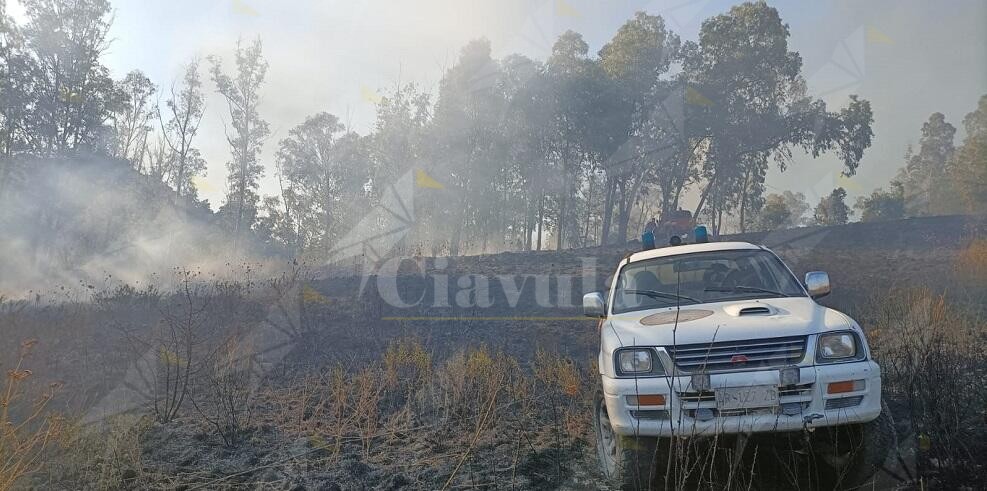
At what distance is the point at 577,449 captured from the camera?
4.87 meters

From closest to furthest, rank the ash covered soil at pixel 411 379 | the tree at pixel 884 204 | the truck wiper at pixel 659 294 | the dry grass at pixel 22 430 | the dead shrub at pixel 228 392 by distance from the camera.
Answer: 1. the dry grass at pixel 22 430
2. the ash covered soil at pixel 411 379
3. the truck wiper at pixel 659 294
4. the dead shrub at pixel 228 392
5. the tree at pixel 884 204

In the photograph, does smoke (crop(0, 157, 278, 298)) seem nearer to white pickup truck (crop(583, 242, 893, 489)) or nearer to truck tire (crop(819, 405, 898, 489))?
white pickup truck (crop(583, 242, 893, 489))

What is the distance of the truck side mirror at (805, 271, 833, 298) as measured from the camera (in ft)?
14.6

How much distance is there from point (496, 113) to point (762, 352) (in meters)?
26.5

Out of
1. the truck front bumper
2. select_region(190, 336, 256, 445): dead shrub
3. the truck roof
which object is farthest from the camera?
select_region(190, 336, 256, 445): dead shrub

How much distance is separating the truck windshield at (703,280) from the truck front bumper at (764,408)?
3.65 ft

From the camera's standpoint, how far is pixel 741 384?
11.1 feet

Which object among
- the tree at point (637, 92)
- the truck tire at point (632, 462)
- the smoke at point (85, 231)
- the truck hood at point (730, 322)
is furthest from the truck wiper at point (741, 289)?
the tree at point (637, 92)

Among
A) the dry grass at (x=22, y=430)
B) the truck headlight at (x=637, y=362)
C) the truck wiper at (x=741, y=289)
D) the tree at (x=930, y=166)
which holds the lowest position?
the dry grass at (x=22, y=430)

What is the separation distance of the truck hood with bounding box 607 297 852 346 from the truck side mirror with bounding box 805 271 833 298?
0.17 meters

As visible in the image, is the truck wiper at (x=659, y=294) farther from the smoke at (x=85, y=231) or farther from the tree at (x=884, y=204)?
the tree at (x=884, y=204)

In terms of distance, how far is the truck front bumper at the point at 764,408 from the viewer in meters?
3.32

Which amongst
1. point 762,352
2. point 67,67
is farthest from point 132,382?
point 67,67

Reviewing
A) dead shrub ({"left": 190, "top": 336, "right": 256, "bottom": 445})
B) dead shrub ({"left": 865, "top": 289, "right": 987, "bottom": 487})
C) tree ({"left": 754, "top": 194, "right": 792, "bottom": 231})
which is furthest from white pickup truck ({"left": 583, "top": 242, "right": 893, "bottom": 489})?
tree ({"left": 754, "top": 194, "right": 792, "bottom": 231})
